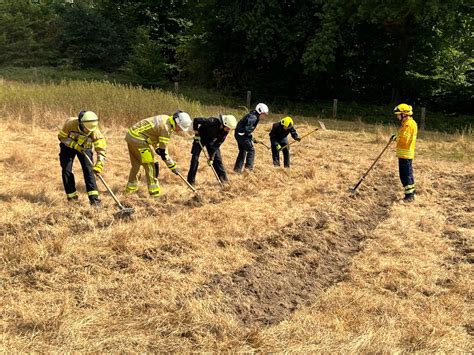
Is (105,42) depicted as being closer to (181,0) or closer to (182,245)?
(181,0)

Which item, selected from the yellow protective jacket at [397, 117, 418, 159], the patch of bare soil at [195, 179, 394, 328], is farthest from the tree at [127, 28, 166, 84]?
the patch of bare soil at [195, 179, 394, 328]

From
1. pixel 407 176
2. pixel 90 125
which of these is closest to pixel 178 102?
pixel 90 125

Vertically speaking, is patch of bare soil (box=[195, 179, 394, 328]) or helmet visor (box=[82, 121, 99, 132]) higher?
helmet visor (box=[82, 121, 99, 132])

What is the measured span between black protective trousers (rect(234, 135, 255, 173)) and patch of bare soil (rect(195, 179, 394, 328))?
8.41 feet

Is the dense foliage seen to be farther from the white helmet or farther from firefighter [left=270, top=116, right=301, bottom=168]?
the white helmet

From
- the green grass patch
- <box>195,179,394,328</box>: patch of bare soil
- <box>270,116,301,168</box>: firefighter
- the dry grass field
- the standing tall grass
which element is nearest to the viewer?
the dry grass field

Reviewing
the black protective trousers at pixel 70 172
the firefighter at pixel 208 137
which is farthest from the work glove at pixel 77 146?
the firefighter at pixel 208 137

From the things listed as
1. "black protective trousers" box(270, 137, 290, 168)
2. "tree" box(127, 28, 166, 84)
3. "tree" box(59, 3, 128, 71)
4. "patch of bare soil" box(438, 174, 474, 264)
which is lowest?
"patch of bare soil" box(438, 174, 474, 264)

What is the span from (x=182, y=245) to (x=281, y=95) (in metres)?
19.5

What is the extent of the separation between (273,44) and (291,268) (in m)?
17.7

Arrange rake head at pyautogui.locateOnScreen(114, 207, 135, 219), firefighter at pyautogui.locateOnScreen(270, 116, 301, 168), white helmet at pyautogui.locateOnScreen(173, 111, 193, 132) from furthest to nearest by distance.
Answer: firefighter at pyautogui.locateOnScreen(270, 116, 301, 168) < white helmet at pyautogui.locateOnScreen(173, 111, 193, 132) < rake head at pyautogui.locateOnScreen(114, 207, 135, 219)

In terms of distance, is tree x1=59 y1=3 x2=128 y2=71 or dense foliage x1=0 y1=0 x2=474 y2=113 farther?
tree x1=59 y1=3 x2=128 y2=71

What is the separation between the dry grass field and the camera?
3629 millimetres

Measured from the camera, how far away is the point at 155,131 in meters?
6.75
